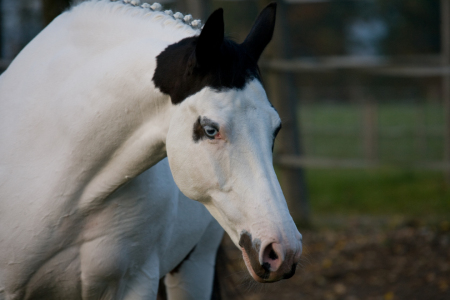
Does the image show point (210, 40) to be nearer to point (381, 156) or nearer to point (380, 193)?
point (380, 193)

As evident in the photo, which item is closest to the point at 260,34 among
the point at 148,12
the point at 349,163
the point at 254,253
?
the point at 148,12

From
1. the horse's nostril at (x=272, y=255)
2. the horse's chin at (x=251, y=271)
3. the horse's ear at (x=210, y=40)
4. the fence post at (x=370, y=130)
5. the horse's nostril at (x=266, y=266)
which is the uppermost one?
the horse's ear at (x=210, y=40)

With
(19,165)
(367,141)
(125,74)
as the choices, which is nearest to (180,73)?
(125,74)

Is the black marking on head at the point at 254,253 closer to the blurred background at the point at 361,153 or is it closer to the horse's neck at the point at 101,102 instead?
the blurred background at the point at 361,153

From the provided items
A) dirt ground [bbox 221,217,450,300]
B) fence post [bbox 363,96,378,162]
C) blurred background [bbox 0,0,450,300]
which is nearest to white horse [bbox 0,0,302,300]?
blurred background [bbox 0,0,450,300]

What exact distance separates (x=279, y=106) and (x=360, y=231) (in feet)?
5.21

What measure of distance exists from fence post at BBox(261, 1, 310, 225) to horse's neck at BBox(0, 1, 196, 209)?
3569 mm

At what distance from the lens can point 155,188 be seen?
71.5 inches

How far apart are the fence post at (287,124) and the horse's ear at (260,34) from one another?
140 inches

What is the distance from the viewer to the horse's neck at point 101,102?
158 centimetres

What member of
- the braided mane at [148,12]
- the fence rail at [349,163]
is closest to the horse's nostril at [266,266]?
the braided mane at [148,12]

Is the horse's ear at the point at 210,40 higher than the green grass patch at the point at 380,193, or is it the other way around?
the horse's ear at the point at 210,40

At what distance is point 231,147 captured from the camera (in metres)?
1.38

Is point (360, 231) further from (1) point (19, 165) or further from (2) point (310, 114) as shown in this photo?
(2) point (310, 114)
